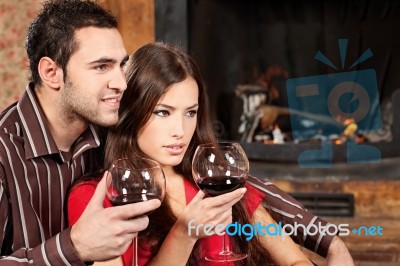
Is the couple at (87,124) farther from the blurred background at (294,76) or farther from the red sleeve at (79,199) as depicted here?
the blurred background at (294,76)

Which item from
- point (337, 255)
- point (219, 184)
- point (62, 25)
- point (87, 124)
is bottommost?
point (337, 255)

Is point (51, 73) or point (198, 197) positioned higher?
point (51, 73)

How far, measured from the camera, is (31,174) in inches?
55.8

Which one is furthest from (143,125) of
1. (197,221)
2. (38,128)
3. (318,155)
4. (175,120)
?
(318,155)

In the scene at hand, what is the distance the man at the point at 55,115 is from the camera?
139cm

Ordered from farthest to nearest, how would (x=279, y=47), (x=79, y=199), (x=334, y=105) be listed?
(x=279, y=47), (x=334, y=105), (x=79, y=199)

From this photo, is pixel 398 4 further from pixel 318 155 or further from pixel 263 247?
pixel 263 247

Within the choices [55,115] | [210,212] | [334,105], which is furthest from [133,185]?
[334,105]

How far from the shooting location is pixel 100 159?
1604 millimetres

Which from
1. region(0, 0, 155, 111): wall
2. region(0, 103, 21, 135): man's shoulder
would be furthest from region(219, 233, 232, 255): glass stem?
region(0, 0, 155, 111): wall

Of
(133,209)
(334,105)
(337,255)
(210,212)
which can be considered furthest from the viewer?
(334,105)

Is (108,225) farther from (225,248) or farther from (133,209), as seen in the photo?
(225,248)

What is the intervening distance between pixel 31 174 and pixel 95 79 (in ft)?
0.79

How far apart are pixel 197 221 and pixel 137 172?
0.55 feet
